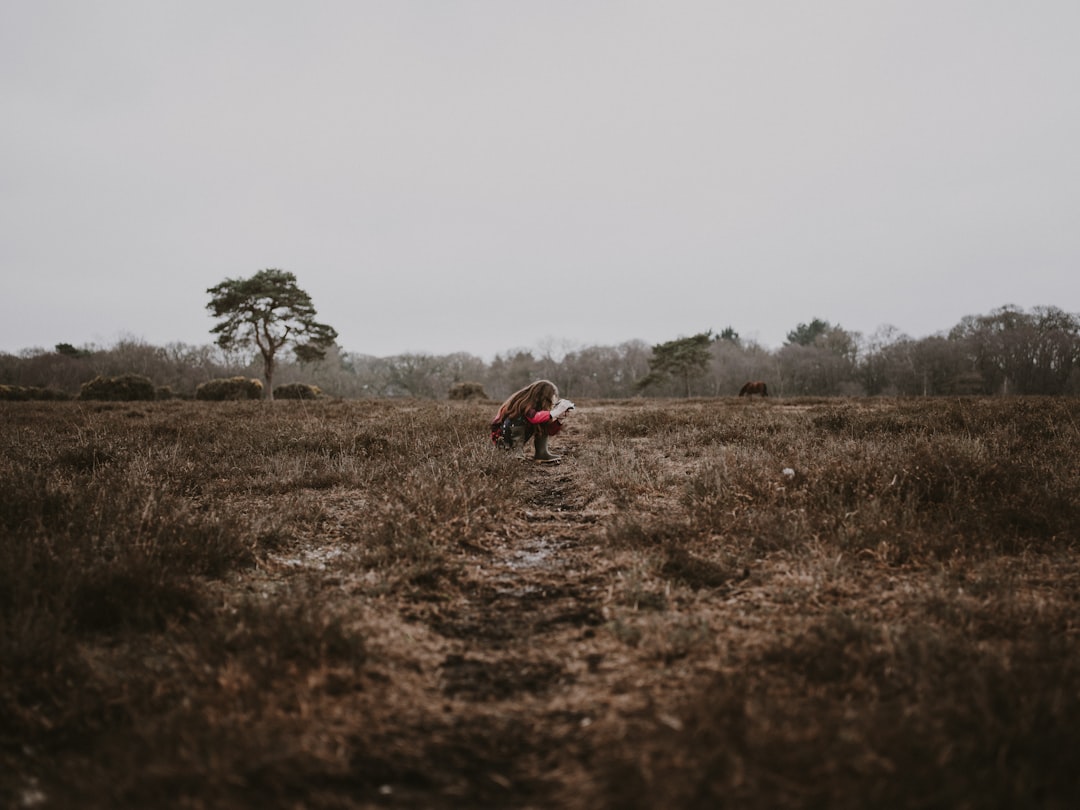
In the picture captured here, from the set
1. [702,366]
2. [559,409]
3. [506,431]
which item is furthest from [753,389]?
[702,366]

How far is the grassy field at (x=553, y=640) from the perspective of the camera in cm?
192

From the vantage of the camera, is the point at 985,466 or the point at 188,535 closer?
the point at 188,535

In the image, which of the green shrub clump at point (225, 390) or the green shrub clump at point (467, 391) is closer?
the green shrub clump at point (225, 390)

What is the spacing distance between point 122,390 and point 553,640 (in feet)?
94.7

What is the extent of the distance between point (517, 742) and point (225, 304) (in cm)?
3317

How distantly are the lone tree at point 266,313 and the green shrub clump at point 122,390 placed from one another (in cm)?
523

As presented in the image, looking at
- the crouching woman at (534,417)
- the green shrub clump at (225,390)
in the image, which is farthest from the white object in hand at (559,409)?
the green shrub clump at (225,390)

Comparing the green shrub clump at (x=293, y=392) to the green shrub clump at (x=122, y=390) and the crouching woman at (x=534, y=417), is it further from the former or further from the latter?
the crouching woman at (x=534, y=417)

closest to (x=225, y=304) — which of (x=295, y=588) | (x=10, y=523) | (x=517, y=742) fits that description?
(x=10, y=523)

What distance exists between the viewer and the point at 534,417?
866cm

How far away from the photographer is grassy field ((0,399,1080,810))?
75.6 inches

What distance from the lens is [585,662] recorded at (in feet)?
9.29

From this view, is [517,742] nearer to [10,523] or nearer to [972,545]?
[972,545]

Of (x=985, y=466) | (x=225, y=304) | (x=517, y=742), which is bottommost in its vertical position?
(x=517, y=742)
